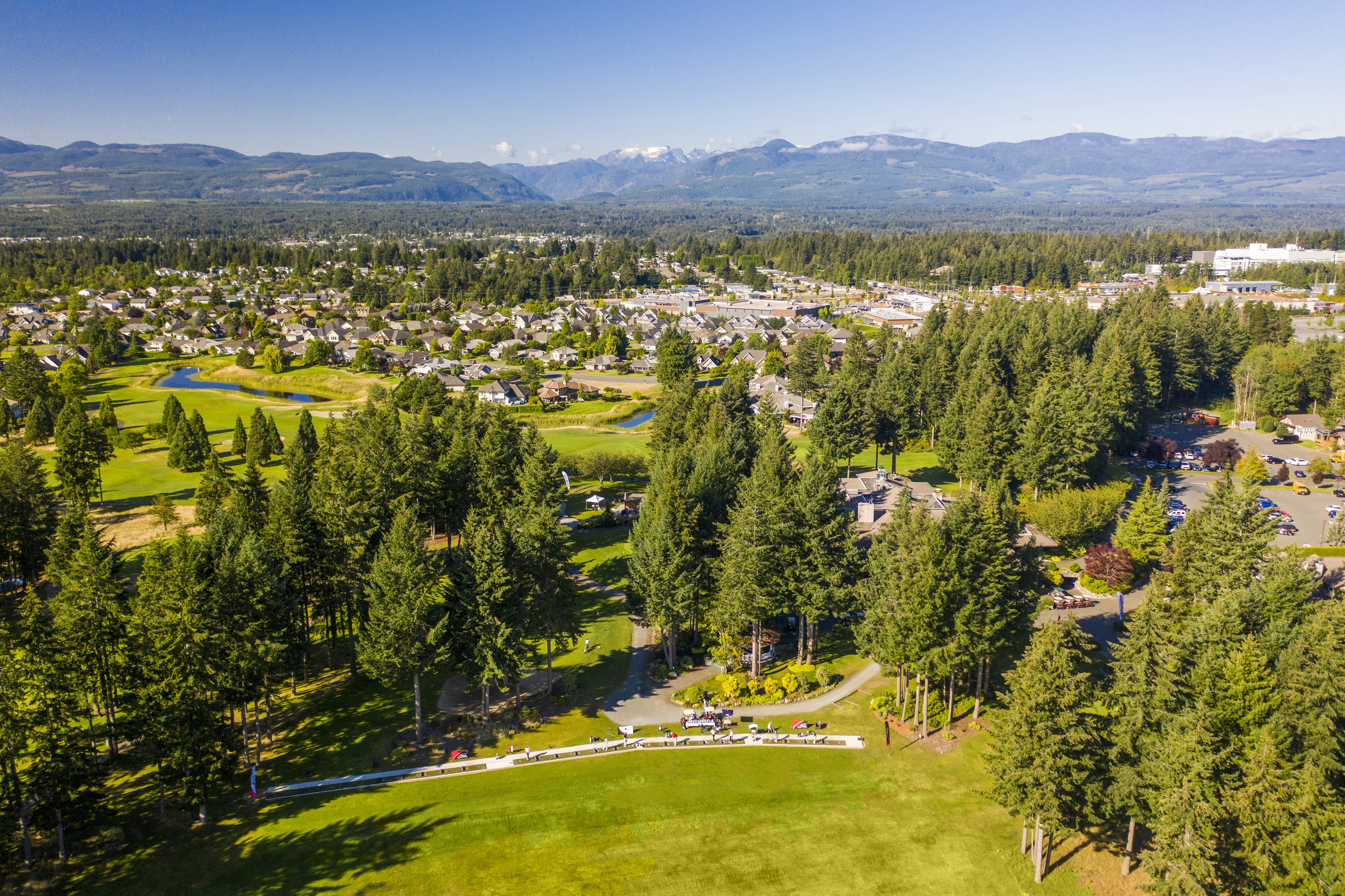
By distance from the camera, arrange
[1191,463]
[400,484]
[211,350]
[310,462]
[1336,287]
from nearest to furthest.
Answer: [400,484], [310,462], [1191,463], [211,350], [1336,287]

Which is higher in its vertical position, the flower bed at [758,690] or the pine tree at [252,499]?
the pine tree at [252,499]

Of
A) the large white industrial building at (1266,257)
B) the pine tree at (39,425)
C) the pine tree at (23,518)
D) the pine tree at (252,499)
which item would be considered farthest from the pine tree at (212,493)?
the large white industrial building at (1266,257)

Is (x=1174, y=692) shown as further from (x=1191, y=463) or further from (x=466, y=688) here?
(x=1191, y=463)

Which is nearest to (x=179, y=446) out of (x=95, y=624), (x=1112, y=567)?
(x=95, y=624)

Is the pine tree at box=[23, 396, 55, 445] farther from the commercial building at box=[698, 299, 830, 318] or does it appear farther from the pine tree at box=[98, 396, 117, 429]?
the commercial building at box=[698, 299, 830, 318]

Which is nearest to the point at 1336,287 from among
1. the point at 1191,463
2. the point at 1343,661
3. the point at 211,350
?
the point at 1191,463

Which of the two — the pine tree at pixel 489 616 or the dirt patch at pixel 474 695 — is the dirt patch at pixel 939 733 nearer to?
the dirt patch at pixel 474 695

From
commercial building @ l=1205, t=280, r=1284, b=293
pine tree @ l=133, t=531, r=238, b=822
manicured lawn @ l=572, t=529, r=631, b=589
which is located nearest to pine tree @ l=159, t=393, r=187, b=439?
manicured lawn @ l=572, t=529, r=631, b=589

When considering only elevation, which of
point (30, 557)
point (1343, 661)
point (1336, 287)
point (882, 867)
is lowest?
point (882, 867)
